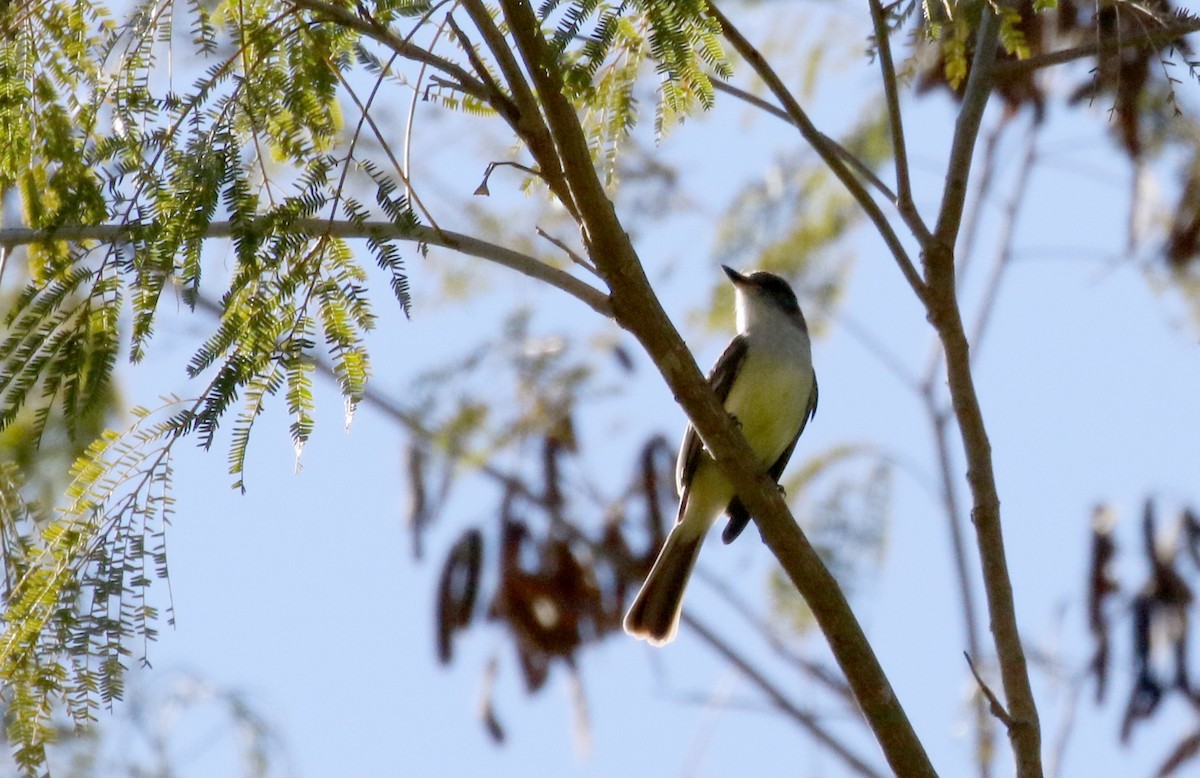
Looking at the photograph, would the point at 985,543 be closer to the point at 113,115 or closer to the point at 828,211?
the point at 113,115

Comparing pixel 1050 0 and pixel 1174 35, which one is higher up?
pixel 1174 35

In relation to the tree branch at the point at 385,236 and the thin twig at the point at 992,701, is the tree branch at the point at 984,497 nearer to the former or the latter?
the thin twig at the point at 992,701

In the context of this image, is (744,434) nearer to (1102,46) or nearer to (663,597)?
(663,597)

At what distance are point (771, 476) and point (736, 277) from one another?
122 cm

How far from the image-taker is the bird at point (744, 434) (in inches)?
243

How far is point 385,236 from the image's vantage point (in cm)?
328

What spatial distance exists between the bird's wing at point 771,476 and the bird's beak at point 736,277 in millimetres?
580

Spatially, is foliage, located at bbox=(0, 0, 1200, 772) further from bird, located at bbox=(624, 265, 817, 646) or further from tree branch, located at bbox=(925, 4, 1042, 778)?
bird, located at bbox=(624, 265, 817, 646)

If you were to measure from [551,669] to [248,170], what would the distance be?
3714mm

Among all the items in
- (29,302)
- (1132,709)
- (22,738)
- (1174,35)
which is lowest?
(22,738)

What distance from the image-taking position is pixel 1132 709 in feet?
19.9

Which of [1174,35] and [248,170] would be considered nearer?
[248,170]

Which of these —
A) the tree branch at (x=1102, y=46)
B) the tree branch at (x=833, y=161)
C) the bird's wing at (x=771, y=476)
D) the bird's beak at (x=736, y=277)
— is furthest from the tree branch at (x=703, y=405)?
the bird's beak at (x=736, y=277)

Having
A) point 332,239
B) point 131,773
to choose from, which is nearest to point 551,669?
point 131,773
